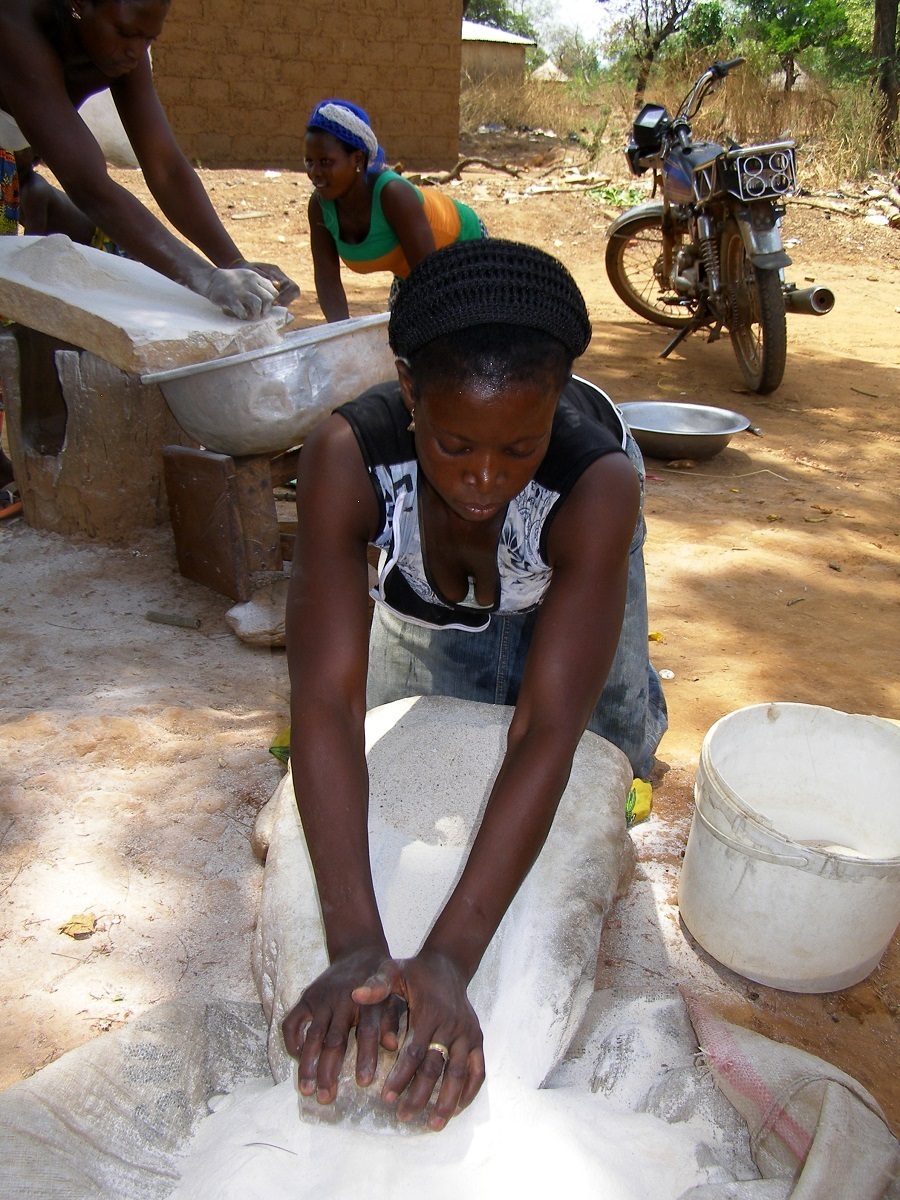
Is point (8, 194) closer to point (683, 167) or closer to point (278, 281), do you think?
point (278, 281)

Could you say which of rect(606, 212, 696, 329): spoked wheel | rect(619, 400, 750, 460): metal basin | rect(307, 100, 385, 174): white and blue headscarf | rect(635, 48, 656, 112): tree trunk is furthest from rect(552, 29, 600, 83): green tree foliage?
rect(307, 100, 385, 174): white and blue headscarf

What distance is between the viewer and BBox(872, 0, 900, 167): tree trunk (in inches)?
384

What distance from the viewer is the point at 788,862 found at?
1555 mm

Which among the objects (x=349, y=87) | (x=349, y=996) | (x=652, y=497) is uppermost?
(x=349, y=87)

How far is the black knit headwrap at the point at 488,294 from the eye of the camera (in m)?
1.19

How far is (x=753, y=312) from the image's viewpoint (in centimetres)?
493

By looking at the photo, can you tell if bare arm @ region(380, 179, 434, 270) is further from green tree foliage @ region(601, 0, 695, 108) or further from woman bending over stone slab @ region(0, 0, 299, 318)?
green tree foliage @ region(601, 0, 695, 108)

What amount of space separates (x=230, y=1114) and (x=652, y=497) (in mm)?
3125

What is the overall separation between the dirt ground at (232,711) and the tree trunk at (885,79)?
6125 mm

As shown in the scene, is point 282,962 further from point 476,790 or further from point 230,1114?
point 476,790

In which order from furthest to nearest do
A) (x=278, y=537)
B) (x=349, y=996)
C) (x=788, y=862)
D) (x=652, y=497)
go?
(x=652, y=497)
(x=278, y=537)
(x=788, y=862)
(x=349, y=996)

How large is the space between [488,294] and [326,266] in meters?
2.85

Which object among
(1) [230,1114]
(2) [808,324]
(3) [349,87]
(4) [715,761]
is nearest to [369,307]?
(2) [808,324]

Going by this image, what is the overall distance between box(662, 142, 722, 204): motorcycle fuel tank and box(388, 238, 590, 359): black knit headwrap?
417cm
